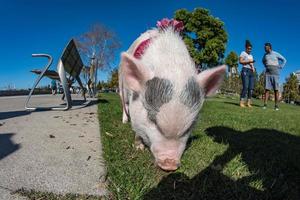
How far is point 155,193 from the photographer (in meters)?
2.80

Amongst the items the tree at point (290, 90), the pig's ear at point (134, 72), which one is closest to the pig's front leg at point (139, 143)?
the pig's ear at point (134, 72)

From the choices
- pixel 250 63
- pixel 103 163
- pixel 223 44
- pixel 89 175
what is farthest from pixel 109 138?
pixel 223 44

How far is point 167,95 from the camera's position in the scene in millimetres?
2898

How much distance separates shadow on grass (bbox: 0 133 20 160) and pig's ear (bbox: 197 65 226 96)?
7.78 ft

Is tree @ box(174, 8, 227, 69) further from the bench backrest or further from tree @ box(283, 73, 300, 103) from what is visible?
the bench backrest

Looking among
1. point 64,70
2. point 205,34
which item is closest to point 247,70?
point 64,70

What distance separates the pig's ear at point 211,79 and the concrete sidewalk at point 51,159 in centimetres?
140

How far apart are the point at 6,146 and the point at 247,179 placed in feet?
9.76

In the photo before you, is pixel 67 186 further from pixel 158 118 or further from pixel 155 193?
pixel 158 118

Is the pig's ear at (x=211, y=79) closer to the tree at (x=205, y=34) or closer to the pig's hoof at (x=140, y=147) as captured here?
the pig's hoof at (x=140, y=147)

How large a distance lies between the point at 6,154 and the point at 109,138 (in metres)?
1.74

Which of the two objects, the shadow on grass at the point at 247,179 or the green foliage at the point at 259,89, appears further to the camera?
the green foliage at the point at 259,89

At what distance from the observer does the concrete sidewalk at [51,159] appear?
2.75m

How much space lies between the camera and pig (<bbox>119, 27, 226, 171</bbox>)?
2855 millimetres
